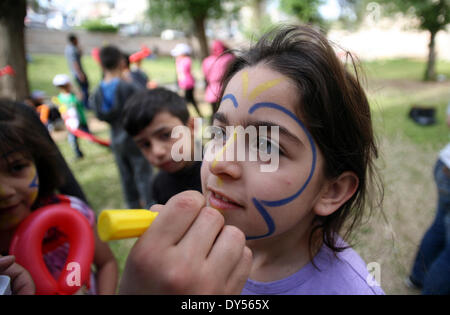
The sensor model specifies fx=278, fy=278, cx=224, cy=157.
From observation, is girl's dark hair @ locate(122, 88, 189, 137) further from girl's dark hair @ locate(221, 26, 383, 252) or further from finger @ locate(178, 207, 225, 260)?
finger @ locate(178, 207, 225, 260)

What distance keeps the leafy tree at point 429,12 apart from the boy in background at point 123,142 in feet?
31.0

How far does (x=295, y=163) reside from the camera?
807 millimetres

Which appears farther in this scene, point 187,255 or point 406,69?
point 406,69

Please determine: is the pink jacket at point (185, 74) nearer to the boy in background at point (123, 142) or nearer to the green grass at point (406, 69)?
the boy in background at point (123, 142)

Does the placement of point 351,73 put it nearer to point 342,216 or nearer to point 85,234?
point 342,216

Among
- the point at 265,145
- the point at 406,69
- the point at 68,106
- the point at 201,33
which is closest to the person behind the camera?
the point at 265,145

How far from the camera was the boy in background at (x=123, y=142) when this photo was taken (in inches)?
120

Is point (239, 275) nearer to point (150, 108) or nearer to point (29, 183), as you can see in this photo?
point (29, 183)

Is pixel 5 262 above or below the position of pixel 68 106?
above

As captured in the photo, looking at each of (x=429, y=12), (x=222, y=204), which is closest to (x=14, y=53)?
(x=222, y=204)

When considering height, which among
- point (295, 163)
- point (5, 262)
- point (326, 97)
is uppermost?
point (326, 97)

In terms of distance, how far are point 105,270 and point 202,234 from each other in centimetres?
117

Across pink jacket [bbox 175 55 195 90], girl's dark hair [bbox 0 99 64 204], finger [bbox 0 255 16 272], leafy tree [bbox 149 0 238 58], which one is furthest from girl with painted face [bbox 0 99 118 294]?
→ leafy tree [bbox 149 0 238 58]
